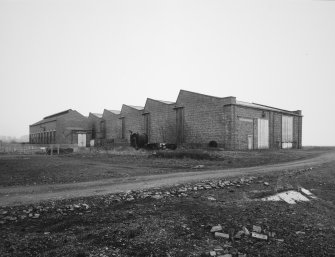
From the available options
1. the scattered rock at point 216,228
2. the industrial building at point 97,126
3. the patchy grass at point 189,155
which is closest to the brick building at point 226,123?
the patchy grass at point 189,155

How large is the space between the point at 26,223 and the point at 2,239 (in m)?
0.84

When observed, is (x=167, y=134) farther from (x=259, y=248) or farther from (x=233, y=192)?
(x=259, y=248)

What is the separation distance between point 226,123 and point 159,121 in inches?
482

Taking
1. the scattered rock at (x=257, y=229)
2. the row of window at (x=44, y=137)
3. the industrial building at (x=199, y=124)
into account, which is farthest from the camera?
the row of window at (x=44, y=137)

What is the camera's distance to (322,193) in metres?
8.70

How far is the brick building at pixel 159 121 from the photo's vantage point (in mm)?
35156

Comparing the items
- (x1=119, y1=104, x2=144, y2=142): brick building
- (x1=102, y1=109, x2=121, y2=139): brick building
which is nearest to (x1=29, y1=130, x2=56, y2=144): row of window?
(x1=102, y1=109, x2=121, y2=139): brick building

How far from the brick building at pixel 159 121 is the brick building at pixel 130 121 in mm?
1567

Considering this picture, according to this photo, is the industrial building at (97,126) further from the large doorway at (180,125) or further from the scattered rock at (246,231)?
the scattered rock at (246,231)

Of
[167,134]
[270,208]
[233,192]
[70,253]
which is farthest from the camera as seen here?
[167,134]

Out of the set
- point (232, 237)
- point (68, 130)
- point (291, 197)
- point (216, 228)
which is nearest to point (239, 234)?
point (232, 237)

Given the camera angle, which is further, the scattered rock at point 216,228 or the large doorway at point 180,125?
the large doorway at point 180,125

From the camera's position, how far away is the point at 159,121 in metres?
37.2

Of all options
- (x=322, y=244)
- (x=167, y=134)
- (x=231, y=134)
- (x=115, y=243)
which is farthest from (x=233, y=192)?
(x=167, y=134)
